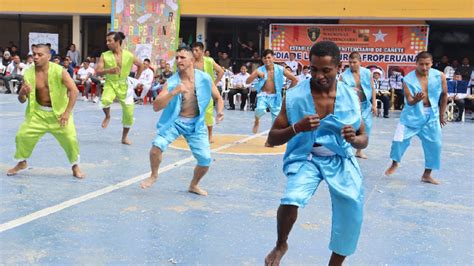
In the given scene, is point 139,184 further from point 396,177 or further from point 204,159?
point 396,177

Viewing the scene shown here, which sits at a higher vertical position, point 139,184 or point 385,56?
point 385,56

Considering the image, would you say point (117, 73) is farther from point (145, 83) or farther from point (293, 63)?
point (293, 63)

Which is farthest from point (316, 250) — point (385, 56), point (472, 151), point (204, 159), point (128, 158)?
point (385, 56)

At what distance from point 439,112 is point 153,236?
14.2 ft

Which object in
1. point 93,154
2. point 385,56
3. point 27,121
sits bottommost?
point 93,154

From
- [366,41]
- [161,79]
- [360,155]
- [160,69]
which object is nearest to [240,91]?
[161,79]

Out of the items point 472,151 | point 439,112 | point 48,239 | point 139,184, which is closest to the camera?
point 48,239

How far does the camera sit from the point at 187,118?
6.08 meters

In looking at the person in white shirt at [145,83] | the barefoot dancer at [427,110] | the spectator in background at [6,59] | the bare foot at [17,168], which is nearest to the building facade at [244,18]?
the spectator in background at [6,59]

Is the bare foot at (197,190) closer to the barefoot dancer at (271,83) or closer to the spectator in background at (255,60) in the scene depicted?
the barefoot dancer at (271,83)

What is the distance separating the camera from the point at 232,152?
348 inches

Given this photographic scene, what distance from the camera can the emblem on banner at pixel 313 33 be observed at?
20.0 meters

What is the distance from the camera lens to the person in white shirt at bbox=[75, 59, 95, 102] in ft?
61.0

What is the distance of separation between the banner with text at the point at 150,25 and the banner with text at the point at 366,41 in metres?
3.45
